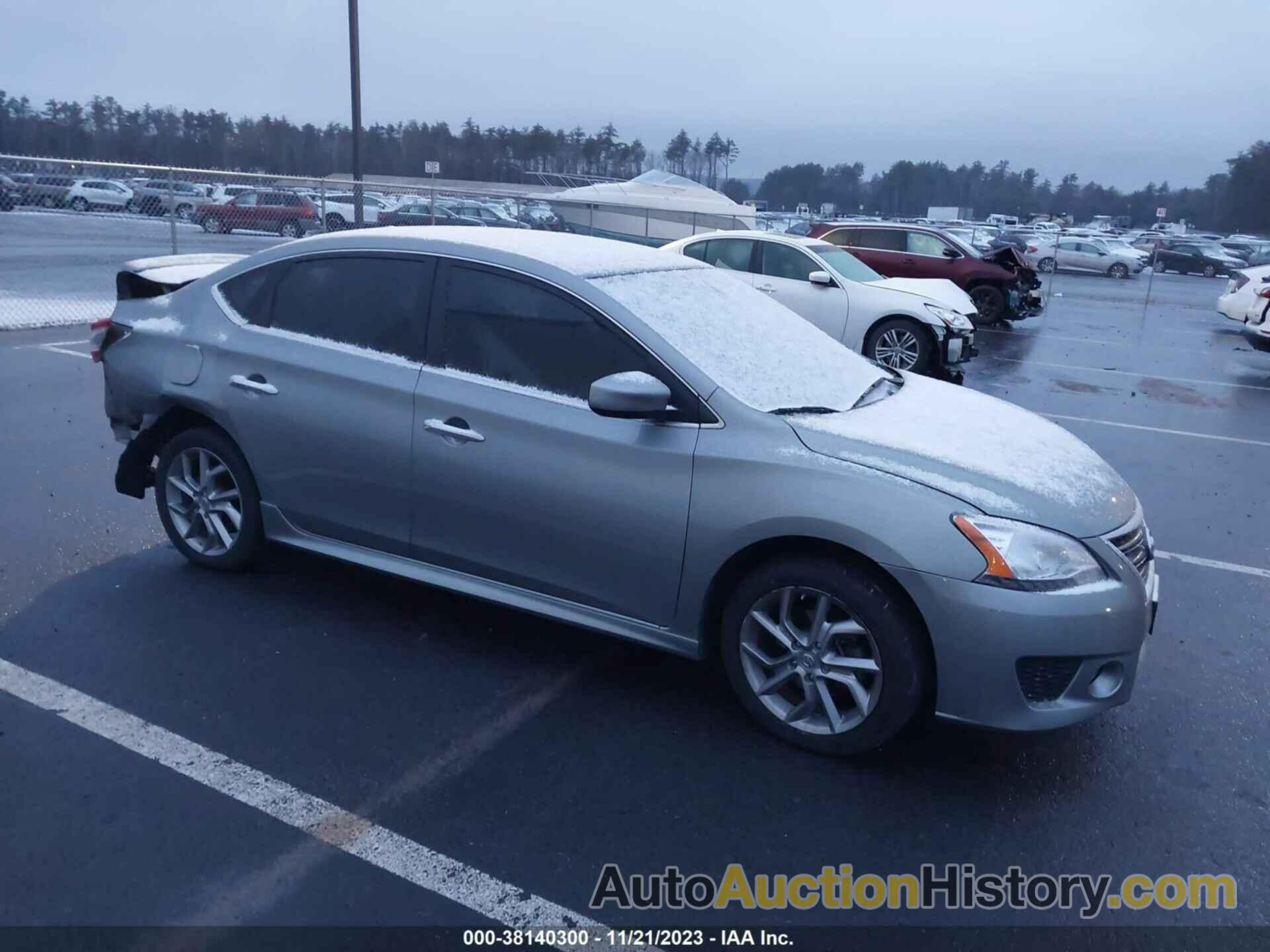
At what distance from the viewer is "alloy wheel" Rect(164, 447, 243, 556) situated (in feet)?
16.4

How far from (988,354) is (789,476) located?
41.6 feet

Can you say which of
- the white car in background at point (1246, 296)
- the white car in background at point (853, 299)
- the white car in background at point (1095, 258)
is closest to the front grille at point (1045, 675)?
the white car in background at point (853, 299)

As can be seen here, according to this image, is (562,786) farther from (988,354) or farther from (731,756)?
(988,354)

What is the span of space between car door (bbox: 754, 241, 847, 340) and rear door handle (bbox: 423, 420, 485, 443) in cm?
882

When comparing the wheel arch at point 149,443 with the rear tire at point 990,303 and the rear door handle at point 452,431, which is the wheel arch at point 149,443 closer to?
the rear door handle at point 452,431

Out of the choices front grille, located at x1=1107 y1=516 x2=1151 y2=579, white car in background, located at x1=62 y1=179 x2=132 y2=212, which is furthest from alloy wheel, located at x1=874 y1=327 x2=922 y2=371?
white car in background, located at x1=62 y1=179 x2=132 y2=212

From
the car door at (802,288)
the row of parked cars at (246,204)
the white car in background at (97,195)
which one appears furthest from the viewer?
the white car in background at (97,195)

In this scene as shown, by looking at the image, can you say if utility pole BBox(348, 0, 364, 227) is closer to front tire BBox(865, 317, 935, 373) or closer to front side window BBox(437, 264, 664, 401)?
front tire BBox(865, 317, 935, 373)

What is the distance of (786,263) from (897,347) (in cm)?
171

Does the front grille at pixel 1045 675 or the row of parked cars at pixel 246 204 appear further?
the row of parked cars at pixel 246 204

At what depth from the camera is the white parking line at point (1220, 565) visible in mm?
5910

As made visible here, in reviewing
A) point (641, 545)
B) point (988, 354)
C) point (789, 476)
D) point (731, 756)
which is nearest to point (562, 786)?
point (731, 756)

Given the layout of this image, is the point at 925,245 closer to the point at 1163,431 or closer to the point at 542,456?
the point at 1163,431

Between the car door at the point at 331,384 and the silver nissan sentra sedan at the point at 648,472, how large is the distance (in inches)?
0.5
